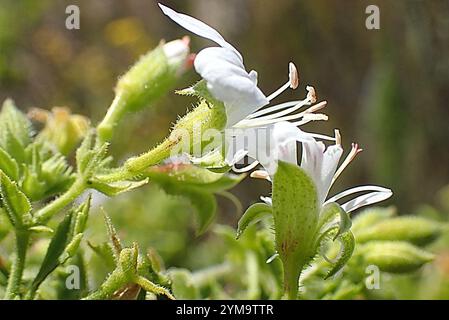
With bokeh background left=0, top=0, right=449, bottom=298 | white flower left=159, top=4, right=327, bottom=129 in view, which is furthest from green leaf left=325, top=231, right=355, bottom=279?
bokeh background left=0, top=0, right=449, bottom=298

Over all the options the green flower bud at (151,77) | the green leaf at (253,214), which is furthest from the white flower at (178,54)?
the green leaf at (253,214)

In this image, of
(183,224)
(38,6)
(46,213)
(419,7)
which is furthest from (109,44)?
(46,213)

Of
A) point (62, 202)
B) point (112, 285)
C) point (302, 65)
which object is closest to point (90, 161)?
point (62, 202)

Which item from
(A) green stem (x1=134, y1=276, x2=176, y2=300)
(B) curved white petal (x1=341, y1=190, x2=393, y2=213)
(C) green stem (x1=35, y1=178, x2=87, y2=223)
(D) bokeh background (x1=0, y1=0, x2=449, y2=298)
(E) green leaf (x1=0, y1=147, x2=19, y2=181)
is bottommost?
(A) green stem (x1=134, y1=276, x2=176, y2=300)

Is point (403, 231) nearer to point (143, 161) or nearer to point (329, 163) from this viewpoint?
point (329, 163)

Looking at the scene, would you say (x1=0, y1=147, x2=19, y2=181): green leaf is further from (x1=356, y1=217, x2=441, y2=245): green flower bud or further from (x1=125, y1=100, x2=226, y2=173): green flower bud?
(x1=356, y1=217, x2=441, y2=245): green flower bud

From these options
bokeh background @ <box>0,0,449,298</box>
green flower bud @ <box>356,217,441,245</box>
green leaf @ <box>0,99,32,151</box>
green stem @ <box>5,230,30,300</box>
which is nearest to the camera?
green stem @ <box>5,230,30,300</box>

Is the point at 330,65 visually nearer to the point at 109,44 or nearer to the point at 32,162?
the point at 109,44

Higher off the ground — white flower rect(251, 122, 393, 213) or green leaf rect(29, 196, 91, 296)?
white flower rect(251, 122, 393, 213)
